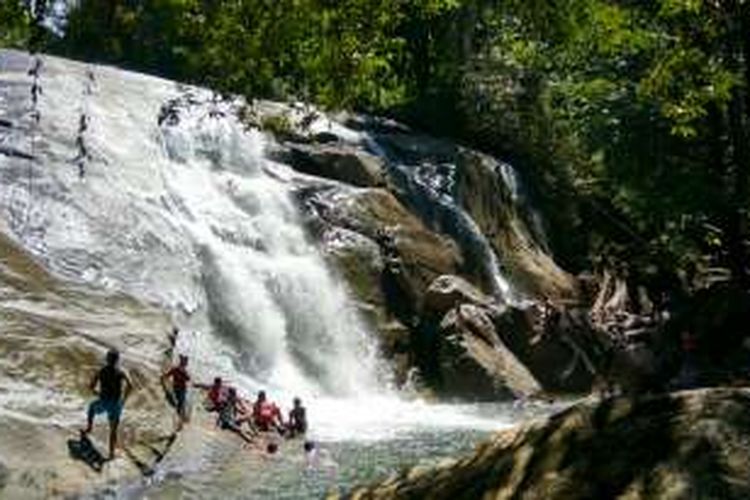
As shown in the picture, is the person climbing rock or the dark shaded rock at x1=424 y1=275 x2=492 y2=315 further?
the dark shaded rock at x1=424 y1=275 x2=492 y2=315

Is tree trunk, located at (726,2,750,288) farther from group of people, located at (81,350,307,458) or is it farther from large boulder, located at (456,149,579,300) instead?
group of people, located at (81,350,307,458)

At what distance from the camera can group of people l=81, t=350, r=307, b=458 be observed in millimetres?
Result: 18719

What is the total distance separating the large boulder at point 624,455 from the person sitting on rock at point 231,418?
17362 mm

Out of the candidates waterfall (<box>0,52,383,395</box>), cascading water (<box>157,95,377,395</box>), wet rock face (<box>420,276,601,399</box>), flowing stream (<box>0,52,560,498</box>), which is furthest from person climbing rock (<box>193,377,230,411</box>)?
wet rock face (<box>420,276,601,399</box>)

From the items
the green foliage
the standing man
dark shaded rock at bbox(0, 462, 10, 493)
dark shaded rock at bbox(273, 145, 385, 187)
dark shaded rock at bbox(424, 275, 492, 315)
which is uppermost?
the green foliage

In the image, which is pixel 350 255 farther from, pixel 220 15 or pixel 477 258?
pixel 220 15

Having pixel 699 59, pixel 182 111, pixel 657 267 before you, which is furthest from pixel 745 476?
pixel 657 267

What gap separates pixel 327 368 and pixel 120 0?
981 inches

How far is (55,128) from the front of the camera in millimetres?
33812

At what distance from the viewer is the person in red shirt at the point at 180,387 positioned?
21.9 m

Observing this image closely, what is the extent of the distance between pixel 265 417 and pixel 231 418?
1131 mm

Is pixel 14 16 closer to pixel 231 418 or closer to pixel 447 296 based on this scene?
pixel 231 418

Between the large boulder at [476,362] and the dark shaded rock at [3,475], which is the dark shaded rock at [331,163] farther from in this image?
the dark shaded rock at [3,475]

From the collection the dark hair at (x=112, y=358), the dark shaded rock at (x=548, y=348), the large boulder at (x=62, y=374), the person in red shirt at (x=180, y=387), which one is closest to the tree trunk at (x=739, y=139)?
the dark shaded rock at (x=548, y=348)
